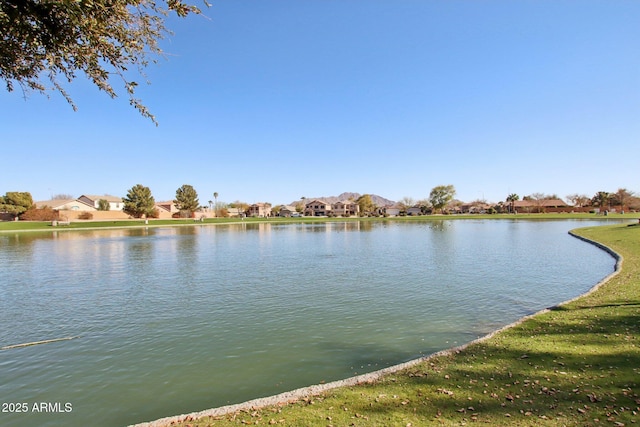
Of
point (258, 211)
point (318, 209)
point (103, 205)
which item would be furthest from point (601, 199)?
point (103, 205)

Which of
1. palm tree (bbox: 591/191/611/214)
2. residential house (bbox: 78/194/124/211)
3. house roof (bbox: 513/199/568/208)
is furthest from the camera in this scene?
house roof (bbox: 513/199/568/208)

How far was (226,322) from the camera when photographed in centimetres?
1170

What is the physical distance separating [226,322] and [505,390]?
8.71 meters

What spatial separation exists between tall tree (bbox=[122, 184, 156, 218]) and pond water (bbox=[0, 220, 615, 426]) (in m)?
87.7

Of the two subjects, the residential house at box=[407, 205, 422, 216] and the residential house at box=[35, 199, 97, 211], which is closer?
the residential house at box=[35, 199, 97, 211]

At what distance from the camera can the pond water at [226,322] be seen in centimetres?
729

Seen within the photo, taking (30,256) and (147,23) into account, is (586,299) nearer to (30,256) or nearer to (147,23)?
(147,23)

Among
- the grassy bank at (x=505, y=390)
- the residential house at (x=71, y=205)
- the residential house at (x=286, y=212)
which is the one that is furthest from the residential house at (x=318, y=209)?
the grassy bank at (x=505, y=390)

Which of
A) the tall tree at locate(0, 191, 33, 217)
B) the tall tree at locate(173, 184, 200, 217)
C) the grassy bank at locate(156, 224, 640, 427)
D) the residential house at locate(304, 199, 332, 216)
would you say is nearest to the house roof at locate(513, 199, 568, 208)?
the residential house at locate(304, 199, 332, 216)

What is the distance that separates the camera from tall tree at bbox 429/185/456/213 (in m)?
148

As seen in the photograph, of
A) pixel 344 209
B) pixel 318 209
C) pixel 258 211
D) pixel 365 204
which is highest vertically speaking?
pixel 365 204

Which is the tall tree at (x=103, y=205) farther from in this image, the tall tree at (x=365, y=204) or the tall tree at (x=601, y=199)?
the tall tree at (x=601, y=199)

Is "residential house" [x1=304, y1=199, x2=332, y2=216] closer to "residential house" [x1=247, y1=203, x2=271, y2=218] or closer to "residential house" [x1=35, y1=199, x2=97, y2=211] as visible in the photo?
"residential house" [x1=247, y1=203, x2=271, y2=218]

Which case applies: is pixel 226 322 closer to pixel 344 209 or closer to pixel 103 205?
pixel 103 205
